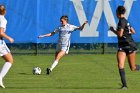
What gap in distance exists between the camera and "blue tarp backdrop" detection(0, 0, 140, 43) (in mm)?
26297

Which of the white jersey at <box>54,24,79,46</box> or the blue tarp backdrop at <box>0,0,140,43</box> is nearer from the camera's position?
the white jersey at <box>54,24,79,46</box>

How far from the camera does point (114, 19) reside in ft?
88.7

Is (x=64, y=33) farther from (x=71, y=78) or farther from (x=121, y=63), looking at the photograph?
(x=121, y=63)

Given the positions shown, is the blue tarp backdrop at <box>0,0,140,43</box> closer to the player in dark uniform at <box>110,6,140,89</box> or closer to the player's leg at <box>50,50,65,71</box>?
the player's leg at <box>50,50,65,71</box>

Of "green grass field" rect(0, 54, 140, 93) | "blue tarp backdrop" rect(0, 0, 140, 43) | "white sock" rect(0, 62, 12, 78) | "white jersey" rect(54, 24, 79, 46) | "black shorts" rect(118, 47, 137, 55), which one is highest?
"blue tarp backdrop" rect(0, 0, 140, 43)

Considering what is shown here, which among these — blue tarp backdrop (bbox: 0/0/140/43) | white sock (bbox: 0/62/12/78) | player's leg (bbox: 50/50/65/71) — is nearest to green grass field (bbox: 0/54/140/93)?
player's leg (bbox: 50/50/65/71)

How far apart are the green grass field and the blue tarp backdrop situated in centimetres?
262

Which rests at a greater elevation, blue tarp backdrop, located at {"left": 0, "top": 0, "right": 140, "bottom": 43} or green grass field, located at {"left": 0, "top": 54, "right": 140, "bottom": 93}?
blue tarp backdrop, located at {"left": 0, "top": 0, "right": 140, "bottom": 43}

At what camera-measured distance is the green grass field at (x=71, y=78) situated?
13891 mm

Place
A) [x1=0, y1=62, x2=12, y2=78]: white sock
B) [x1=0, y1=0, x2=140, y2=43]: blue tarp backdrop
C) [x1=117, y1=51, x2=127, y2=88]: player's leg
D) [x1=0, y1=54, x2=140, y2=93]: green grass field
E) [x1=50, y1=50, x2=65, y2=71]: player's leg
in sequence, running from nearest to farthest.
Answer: [x1=117, y1=51, x2=127, y2=88]: player's leg
[x1=0, y1=54, x2=140, y2=93]: green grass field
[x1=0, y1=62, x2=12, y2=78]: white sock
[x1=50, y1=50, x2=65, y2=71]: player's leg
[x1=0, y1=0, x2=140, y2=43]: blue tarp backdrop

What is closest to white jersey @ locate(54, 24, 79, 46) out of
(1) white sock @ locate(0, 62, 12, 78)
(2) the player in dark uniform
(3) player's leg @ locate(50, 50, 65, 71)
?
(3) player's leg @ locate(50, 50, 65, 71)

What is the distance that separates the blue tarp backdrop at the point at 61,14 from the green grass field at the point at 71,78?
103 inches

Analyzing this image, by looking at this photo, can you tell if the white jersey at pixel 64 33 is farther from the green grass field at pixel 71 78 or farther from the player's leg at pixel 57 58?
the green grass field at pixel 71 78

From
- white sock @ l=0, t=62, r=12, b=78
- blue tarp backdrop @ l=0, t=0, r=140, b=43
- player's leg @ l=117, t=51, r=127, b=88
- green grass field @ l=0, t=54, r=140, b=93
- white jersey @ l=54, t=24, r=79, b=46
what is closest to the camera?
player's leg @ l=117, t=51, r=127, b=88
